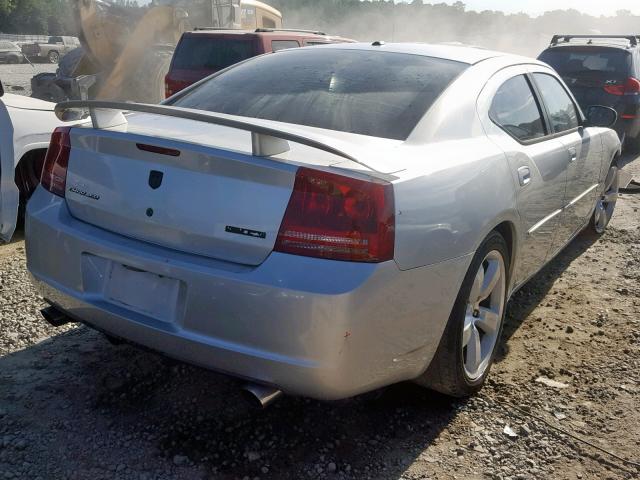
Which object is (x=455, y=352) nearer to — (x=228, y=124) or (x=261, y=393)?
(x=261, y=393)

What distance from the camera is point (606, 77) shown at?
8.96 metres

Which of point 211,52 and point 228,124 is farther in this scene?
point 211,52

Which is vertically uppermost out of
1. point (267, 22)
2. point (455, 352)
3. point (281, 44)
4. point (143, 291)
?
point (267, 22)

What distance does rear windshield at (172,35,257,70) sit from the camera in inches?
338

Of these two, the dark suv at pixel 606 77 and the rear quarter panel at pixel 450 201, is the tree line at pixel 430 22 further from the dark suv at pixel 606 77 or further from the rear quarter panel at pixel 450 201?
the rear quarter panel at pixel 450 201

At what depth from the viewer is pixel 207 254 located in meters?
2.18

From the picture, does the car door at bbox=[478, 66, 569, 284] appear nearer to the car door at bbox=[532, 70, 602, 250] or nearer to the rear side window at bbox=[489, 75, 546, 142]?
the rear side window at bbox=[489, 75, 546, 142]

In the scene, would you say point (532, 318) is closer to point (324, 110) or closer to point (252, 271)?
point (324, 110)

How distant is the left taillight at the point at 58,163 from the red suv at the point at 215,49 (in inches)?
241

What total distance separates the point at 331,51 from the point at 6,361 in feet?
7.57

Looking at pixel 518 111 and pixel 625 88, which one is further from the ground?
pixel 518 111

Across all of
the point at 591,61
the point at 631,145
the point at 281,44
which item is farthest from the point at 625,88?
the point at 281,44

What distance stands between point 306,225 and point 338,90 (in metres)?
1.09

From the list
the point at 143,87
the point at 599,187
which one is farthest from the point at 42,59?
the point at 599,187
